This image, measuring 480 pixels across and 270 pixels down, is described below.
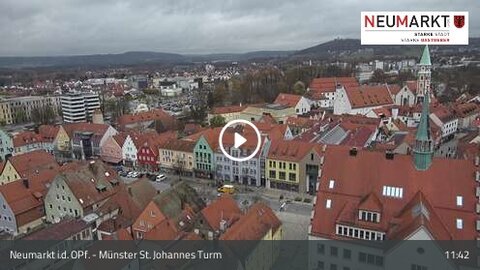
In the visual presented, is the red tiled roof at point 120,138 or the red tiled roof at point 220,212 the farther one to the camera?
the red tiled roof at point 120,138

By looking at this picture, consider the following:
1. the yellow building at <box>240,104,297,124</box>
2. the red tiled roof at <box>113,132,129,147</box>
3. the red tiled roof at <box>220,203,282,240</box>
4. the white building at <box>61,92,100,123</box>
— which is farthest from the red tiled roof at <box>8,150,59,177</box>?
the white building at <box>61,92,100,123</box>

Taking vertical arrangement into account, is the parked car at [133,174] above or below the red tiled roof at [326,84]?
below

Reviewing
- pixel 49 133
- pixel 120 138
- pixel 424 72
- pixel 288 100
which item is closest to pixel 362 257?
pixel 120 138

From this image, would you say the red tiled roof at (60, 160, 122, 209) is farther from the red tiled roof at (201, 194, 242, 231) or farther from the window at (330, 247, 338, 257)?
the window at (330, 247, 338, 257)

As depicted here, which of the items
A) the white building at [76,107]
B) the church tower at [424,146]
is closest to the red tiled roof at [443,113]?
the church tower at [424,146]

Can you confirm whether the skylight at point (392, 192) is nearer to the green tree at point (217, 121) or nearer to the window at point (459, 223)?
the window at point (459, 223)

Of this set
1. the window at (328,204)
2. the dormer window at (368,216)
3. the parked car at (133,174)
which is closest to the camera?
the dormer window at (368,216)

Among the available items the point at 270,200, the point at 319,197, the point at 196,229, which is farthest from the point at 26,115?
the point at 319,197

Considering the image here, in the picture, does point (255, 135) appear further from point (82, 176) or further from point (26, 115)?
point (26, 115)
